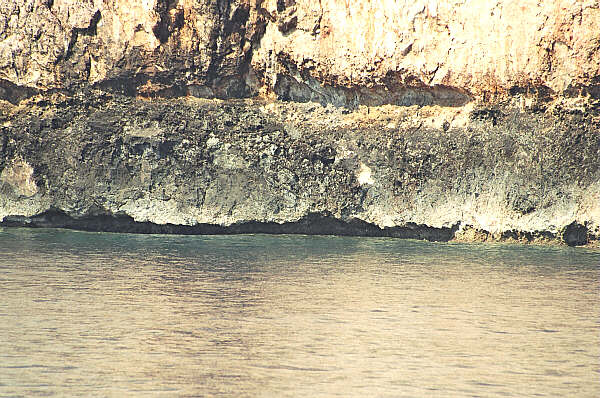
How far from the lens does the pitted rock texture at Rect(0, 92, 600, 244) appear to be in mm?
16047

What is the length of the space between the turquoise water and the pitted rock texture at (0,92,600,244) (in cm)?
157

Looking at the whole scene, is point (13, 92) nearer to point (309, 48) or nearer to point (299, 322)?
point (309, 48)

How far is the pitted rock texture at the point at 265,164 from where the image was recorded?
52.6 feet

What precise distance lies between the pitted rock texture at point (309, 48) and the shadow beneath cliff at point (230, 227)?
2372mm

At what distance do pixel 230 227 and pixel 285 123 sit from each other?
2294 millimetres

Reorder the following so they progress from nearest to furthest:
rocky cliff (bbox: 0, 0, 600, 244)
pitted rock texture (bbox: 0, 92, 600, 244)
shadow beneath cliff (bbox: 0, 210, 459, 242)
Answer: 1. rocky cliff (bbox: 0, 0, 600, 244)
2. pitted rock texture (bbox: 0, 92, 600, 244)
3. shadow beneath cliff (bbox: 0, 210, 459, 242)

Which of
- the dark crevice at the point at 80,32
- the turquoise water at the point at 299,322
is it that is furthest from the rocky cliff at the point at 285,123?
the turquoise water at the point at 299,322

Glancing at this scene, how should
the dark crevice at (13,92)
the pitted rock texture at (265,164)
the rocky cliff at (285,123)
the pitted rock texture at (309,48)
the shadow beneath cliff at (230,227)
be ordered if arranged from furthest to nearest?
1. the dark crevice at (13,92)
2. the shadow beneath cliff at (230,227)
3. the pitted rock texture at (265,164)
4. the rocky cliff at (285,123)
5. the pitted rock texture at (309,48)

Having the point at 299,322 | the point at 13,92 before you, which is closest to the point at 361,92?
the point at 13,92

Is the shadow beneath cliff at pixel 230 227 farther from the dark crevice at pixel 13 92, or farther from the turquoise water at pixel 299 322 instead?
the dark crevice at pixel 13 92

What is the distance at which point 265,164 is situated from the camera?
55.8 ft

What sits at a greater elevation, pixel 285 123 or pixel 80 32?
pixel 80 32

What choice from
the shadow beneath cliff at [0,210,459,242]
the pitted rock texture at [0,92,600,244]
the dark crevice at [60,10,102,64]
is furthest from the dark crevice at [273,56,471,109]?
the dark crevice at [60,10,102,64]

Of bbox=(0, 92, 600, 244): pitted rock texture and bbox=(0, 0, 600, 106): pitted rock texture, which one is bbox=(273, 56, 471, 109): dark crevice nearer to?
bbox=(0, 0, 600, 106): pitted rock texture
